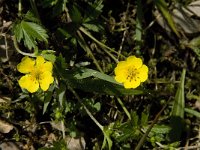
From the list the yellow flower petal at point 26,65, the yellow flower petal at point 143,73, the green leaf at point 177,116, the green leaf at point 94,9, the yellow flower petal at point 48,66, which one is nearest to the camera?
the yellow flower petal at point 48,66

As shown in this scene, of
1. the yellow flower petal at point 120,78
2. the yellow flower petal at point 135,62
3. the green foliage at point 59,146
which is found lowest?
the green foliage at point 59,146

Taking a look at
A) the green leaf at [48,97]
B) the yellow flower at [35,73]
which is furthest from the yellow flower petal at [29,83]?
the green leaf at [48,97]

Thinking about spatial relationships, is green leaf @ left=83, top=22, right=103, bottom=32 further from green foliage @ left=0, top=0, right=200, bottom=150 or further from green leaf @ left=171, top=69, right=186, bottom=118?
green leaf @ left=171, top=69, right=186, bottom=118

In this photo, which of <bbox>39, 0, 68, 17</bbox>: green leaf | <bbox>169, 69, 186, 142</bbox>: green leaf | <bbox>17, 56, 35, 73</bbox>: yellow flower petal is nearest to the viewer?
<bbox>17, 56, 35, 73</bbox>: yellow flower petal

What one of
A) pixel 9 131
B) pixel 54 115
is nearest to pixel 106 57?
pixel 54 115

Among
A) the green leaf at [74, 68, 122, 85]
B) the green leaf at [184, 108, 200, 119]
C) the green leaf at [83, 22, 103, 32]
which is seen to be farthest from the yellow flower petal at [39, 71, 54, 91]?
the green leaf at [184, 108, 200, 119]

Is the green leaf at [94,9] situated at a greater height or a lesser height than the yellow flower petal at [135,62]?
greater

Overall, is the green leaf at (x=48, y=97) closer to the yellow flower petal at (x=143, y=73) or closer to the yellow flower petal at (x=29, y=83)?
the yellow flower petal at (x=29, y=83)
